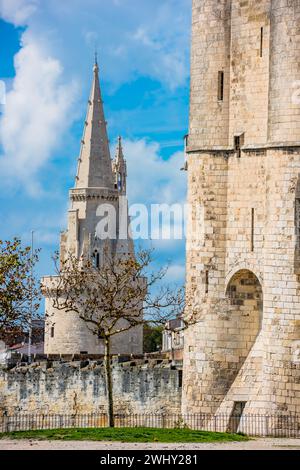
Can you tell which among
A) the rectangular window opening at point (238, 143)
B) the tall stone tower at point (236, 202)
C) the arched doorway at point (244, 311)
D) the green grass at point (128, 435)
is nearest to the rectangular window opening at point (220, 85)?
the tall stone tower at point (236, 202)

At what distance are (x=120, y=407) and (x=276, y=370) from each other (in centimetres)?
985

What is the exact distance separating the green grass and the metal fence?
2632mm

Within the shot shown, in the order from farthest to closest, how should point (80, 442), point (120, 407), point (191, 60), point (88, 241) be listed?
point (88, 241)
point (120, 407)
point (191, 60)
point (80, 442)

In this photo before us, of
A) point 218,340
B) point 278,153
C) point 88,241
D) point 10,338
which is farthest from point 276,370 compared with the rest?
point 88,241

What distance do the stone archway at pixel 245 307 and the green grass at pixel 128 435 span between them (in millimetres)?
5597

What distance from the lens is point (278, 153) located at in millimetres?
46969

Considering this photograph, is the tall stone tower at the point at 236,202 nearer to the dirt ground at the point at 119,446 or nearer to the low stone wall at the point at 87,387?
the low stone wall at the point at 87,387

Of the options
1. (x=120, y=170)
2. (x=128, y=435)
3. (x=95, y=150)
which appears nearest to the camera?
(x=128, y=435)

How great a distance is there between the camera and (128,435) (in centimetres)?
4122

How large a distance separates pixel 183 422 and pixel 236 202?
25.7 ft

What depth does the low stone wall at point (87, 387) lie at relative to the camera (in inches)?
2112

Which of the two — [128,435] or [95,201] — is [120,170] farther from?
[128,435]

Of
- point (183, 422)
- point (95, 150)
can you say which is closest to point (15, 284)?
point (183, 422)
